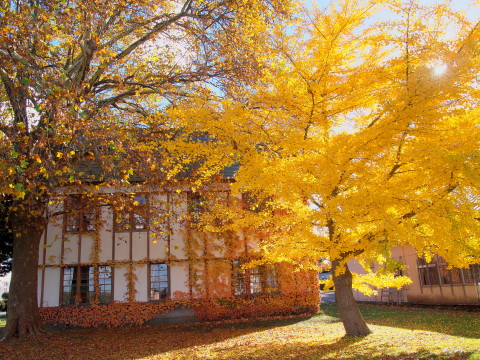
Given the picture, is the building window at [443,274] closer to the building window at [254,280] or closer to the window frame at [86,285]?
the building window at [254,280]

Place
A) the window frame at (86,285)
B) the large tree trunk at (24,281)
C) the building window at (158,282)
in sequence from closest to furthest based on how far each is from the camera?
the large tree trunk at (24,281)
the window frame at (86,285)
the building window at (158,282)

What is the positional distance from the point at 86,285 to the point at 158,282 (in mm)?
2820

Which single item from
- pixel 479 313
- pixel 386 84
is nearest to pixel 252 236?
pixel 479 313

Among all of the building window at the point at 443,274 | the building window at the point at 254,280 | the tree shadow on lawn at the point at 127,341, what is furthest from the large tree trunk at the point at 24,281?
the building window at the point at 443,274

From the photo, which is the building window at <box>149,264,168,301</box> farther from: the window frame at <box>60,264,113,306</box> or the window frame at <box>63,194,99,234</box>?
the window frame at <box>63,194,99,234</box>

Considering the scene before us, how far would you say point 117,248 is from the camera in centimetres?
1634

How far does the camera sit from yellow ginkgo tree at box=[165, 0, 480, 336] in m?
6.80

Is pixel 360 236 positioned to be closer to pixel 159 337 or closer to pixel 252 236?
pixel 159 337

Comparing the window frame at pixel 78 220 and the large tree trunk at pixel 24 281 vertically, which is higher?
Answer: the window frame at pixel 78 220

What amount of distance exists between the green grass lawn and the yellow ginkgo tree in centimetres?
168

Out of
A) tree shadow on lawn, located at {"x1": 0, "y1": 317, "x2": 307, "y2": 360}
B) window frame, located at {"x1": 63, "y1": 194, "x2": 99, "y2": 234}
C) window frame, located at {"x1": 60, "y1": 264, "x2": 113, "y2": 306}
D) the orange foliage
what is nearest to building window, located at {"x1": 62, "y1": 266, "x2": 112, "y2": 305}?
window frame, located at {"x1": 60, "y1": 264, "x2": 113, "y2": 306}

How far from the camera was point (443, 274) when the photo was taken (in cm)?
1777

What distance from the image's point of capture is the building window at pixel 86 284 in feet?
52.2

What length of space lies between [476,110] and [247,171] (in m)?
4.22
